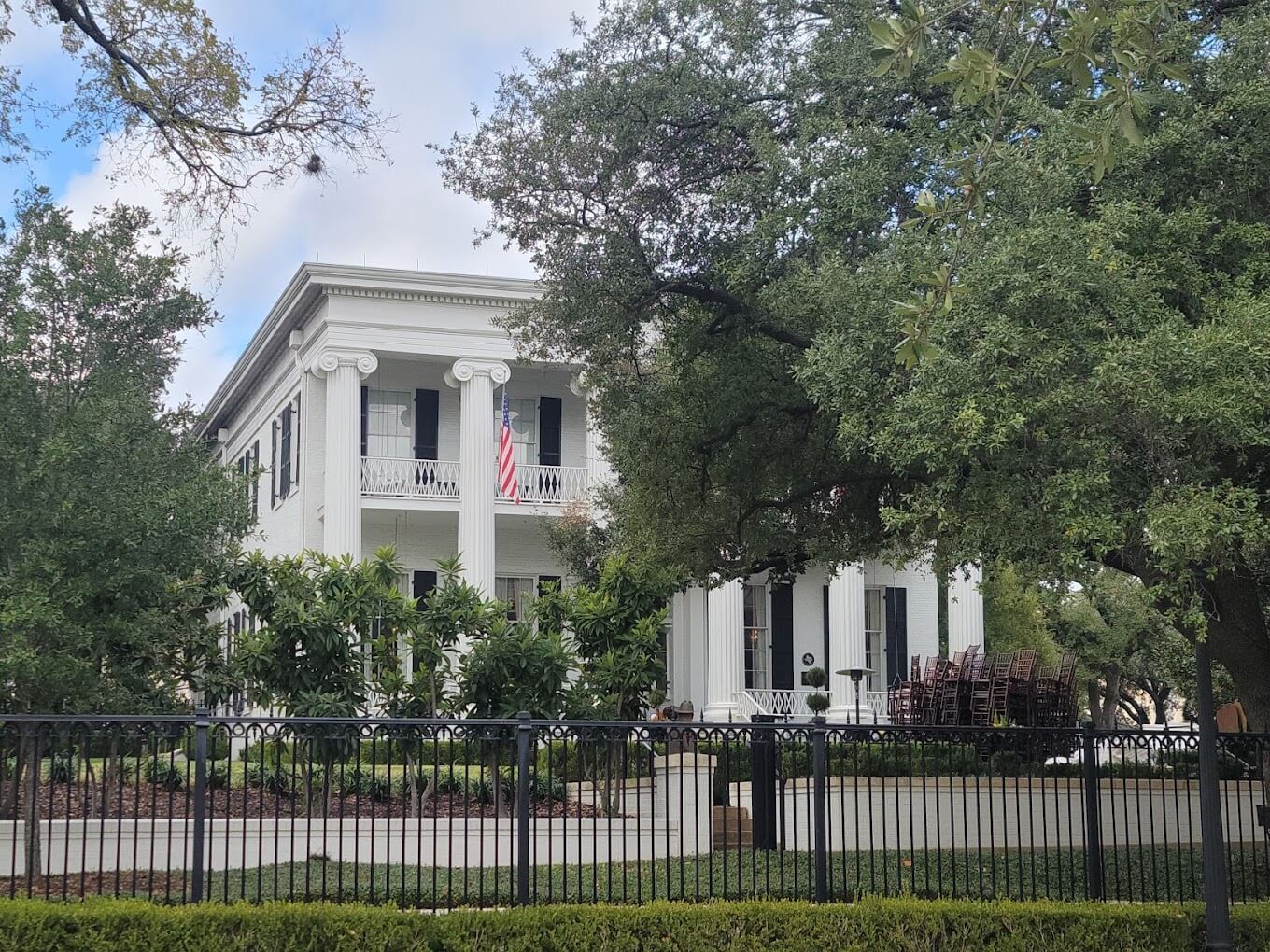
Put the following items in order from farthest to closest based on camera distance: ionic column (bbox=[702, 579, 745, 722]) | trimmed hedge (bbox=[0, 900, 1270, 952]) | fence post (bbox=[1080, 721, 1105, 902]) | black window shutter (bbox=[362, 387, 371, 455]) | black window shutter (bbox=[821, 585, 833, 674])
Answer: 1. black window shutter (bbox=[821, 585, 833, 674])
2. black window shutter (bbox=[362, 387, 371, 455])
3. ionic column (bbox=[702, 579, 745, 722])
4. fence post (bbox=[1080, 721, 1105, 902])
5. trimmed hedge (bbox=[0, 900, 1270, 952])

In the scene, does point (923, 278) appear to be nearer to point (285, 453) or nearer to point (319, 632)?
point (319, 632)

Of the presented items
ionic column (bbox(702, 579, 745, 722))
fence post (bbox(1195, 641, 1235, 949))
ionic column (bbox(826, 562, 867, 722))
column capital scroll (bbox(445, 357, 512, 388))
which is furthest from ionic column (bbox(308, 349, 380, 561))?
fence post (bbox(1195, 641, 1235, 949))

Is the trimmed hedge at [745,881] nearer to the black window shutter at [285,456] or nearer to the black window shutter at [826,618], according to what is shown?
the black window shutter at [826,618]

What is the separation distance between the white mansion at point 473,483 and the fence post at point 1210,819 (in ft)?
62.5

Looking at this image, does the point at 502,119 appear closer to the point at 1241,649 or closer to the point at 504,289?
the point at 1241,649

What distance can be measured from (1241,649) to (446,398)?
2149 centimetres

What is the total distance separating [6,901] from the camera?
373 inches

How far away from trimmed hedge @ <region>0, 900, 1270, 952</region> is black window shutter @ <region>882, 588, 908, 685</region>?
22.6 meters

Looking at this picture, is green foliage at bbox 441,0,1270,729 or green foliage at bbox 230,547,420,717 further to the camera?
green foliage at bbox 230,547,420,717

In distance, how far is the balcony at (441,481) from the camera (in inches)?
1217

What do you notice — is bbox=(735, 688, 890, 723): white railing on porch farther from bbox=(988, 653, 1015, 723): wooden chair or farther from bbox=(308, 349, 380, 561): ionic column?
bbox=(988, 653, 1015, 723): wooden chair

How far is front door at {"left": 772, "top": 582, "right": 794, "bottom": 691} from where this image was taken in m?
32.4

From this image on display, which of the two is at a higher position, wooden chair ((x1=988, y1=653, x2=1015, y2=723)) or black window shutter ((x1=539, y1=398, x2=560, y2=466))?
black window shutter ((x1=539, y1=398, x2=560, y2=466))

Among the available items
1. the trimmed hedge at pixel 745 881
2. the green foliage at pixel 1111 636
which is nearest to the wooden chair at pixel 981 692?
the trimmed hedge at pixel 745 881
